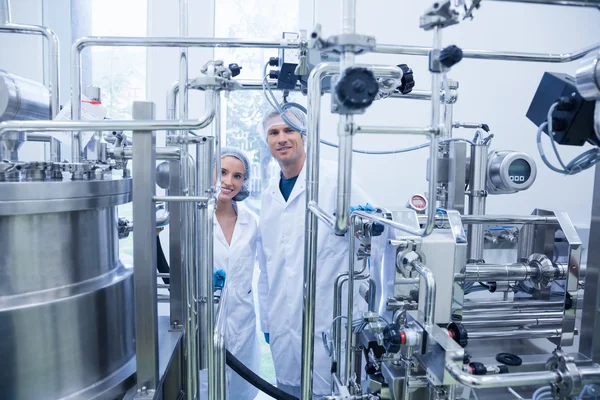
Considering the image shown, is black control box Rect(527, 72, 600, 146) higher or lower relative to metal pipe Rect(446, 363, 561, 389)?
higher

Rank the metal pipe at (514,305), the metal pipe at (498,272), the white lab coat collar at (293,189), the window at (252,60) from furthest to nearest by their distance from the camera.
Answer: the window at (252,60) < the white lab coat collar at (293,189) < the metal pipe at (514,305) < the metal pipe at (498,272)

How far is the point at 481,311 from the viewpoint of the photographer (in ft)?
3.71

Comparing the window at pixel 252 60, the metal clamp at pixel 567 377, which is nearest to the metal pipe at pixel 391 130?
the metal clamp at pixel 567 377

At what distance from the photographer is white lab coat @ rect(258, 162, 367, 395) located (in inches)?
62.9

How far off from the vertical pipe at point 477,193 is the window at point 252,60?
1305mm

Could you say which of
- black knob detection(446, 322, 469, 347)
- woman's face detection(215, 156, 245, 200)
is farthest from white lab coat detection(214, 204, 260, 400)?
black knob detection(446, 322, 469, 347)

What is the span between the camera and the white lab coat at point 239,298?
1.66 metres

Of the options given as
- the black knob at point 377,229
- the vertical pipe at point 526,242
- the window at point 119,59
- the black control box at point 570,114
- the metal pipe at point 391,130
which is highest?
the window at point 119,59

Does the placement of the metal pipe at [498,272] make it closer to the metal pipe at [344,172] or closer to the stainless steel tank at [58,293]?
the metal pipe at [344,172]

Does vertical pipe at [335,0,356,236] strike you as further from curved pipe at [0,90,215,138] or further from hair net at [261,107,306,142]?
hair net at [261,107,306,142]

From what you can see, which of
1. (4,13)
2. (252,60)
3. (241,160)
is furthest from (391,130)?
(252,60)

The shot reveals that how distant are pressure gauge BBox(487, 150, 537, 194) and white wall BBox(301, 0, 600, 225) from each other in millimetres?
1028

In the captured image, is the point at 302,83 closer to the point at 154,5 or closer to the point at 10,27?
the point at 10,27

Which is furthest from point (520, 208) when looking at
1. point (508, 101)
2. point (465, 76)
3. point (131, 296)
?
point (131, 296)
